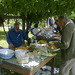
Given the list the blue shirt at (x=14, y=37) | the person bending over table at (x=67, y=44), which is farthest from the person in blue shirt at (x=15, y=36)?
the person bending over table at (x=67, y=44)

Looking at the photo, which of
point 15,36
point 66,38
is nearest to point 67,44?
point 66,38

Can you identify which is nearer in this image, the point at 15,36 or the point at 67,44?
the point at 67,44

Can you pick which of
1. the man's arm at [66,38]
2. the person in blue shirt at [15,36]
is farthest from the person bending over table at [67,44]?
the person in blue shirt at [15,36]

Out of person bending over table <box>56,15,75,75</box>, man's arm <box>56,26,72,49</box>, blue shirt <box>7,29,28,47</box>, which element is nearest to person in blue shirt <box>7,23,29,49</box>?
blue shirt <box>7,29,28,47</box>

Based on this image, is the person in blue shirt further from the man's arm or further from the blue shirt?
the man's arm

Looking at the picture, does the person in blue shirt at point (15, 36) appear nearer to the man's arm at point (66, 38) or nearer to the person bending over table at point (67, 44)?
the person bending over table at point (67, 44)

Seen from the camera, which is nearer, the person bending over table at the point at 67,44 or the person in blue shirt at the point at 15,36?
the person bending over table at the point at 67,44

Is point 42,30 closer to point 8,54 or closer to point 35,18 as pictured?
point 35,18

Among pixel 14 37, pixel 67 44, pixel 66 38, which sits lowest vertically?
pixel 14 37

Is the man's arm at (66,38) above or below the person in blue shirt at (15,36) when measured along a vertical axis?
above

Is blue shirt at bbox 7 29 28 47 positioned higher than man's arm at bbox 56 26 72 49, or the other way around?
man's arm at bbox 56 26 72 49

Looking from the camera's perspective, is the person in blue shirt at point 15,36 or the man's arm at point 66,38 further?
the person in blue shirt at point 15,36

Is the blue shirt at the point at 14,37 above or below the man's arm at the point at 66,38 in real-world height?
below

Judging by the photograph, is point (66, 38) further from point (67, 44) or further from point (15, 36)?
point (15, 36)
